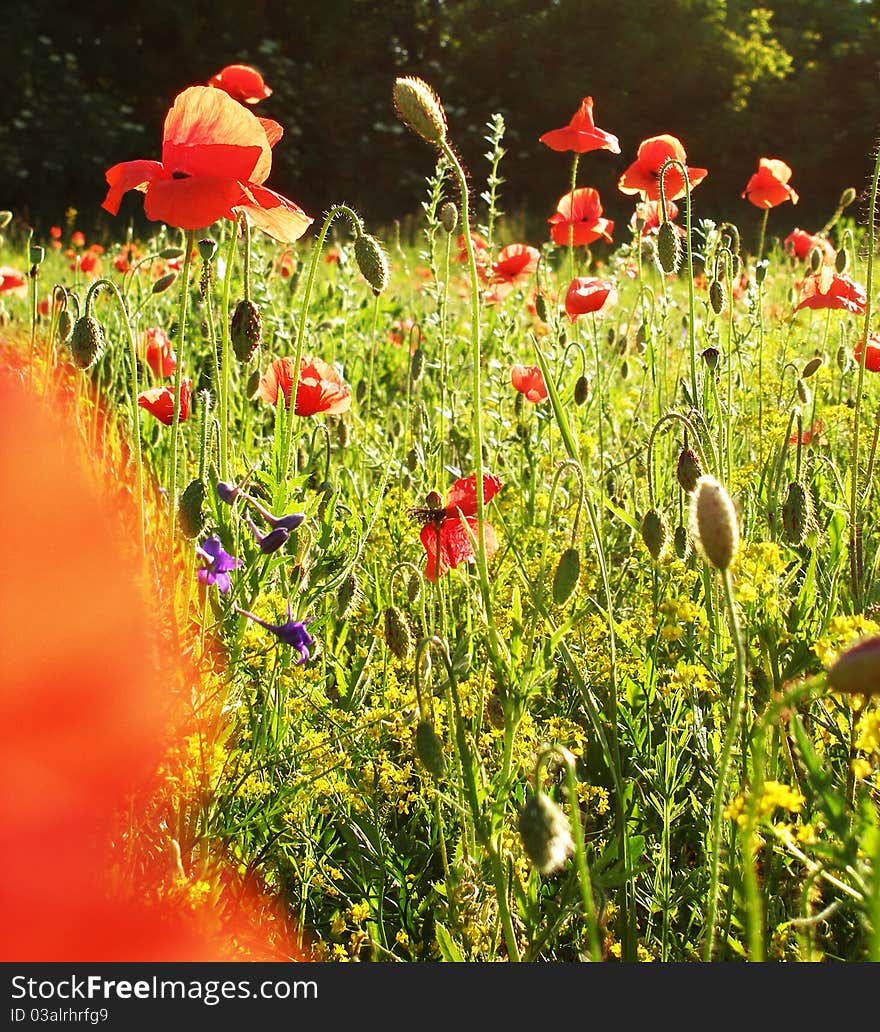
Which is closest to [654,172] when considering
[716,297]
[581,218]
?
[581,218]

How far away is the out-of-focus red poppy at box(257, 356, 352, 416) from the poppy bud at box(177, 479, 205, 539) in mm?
526

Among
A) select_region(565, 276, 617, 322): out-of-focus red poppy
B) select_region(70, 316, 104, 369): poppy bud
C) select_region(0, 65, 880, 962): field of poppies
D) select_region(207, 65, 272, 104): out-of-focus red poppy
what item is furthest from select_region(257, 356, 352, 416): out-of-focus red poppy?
select_region(207, 65, 272, 104): out-of-focus red poppy

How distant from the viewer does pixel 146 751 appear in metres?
1.26

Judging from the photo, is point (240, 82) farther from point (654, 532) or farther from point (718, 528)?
point (718, 528)

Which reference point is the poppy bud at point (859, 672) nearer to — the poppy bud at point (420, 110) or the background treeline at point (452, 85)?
the poppy bud at point (420, 110)

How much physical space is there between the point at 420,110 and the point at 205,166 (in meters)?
0.38

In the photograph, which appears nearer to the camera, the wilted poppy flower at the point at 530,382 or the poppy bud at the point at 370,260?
the poppy bud at the point at 370,260

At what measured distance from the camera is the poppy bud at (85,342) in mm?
1624

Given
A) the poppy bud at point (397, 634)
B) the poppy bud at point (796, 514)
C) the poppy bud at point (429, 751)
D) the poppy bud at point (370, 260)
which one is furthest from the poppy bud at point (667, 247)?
the poppy bud at point (429, 751)

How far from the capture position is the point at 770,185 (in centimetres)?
274

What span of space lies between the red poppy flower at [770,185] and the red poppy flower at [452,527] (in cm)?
160

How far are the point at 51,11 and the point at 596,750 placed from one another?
20223mm

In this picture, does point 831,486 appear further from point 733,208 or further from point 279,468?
point 733,208

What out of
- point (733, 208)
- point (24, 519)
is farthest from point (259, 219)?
point (733, 208)
